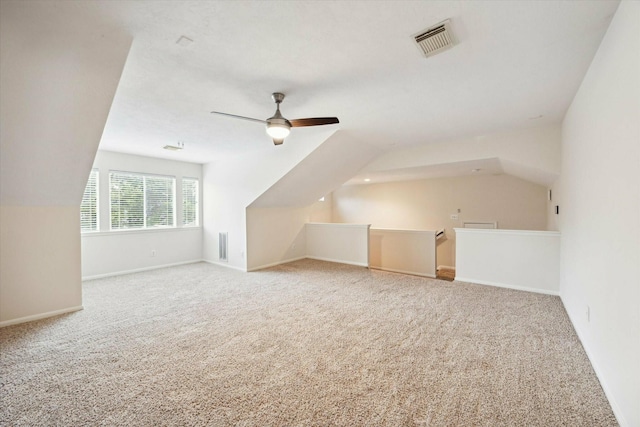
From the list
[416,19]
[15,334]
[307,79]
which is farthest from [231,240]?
[416,19]

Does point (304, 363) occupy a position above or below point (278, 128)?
below

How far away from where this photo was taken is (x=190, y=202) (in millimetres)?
6508

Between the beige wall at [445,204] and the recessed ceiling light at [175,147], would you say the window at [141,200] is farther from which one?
the beige wall at [445,204]

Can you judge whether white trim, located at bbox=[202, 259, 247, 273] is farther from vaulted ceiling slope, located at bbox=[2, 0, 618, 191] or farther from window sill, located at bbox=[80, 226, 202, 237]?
vaulted ceiling slope, located at bbox=[2, 0, 618, 191]

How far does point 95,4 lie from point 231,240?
4.74 meters

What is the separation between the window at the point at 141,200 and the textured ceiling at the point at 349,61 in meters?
1.91

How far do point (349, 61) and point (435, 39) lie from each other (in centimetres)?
66

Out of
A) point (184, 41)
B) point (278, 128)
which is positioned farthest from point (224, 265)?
point (184, 41)

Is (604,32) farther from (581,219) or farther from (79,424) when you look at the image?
(79,424)

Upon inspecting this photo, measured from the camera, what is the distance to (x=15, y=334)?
2.85 metres

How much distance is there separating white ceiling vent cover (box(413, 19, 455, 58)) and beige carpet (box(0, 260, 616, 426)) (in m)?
2.52

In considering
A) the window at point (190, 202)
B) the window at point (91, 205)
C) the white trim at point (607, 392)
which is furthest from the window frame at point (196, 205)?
the white trim at point (607, 392)

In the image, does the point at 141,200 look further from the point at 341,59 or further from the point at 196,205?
the point at 341,59

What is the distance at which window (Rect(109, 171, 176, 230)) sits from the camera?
17.5ft
